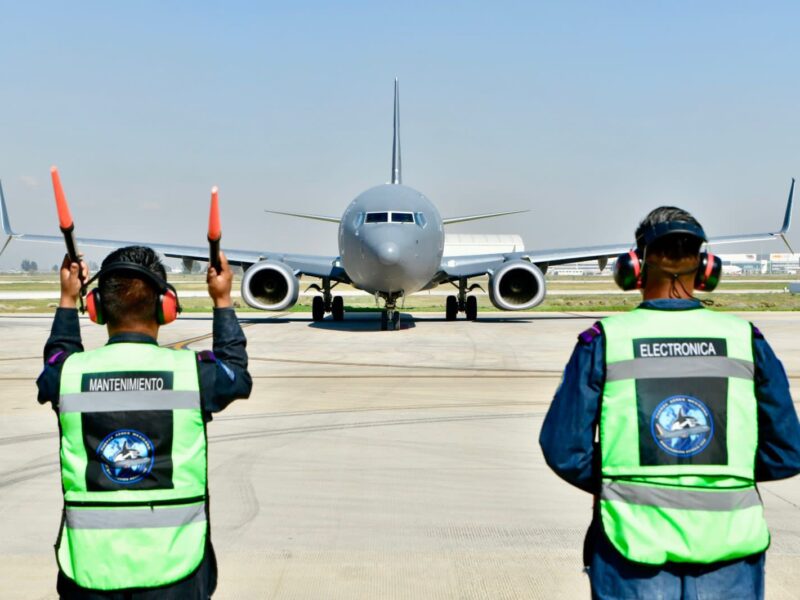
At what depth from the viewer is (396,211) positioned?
21.6 meters

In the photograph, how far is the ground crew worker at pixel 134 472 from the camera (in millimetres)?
2771

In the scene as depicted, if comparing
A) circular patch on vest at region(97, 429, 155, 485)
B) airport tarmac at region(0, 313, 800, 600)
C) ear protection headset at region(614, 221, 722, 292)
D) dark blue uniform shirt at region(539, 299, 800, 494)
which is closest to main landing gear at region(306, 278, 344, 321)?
airport tarmac at region(0, 313, 800, 600)

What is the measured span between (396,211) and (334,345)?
4.48 meters

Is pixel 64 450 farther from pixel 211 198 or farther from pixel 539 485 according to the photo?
pixel 539 485

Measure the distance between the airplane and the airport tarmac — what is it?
828cm

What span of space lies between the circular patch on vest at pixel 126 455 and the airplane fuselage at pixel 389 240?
58.5 feet

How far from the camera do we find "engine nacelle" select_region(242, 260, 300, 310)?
2419 cm

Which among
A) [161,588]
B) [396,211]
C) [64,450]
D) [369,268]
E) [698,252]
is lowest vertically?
[161,588]

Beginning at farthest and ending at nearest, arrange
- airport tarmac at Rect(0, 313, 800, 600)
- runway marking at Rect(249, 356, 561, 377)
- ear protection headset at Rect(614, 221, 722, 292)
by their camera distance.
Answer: runway marking at Rect(249, 356, 561, 377), airport tarmac at Rect(0, 313, 800, 600), ear protection headset at Rect(614, 221, 722, 292)

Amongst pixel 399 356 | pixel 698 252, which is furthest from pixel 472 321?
pixel 698 252

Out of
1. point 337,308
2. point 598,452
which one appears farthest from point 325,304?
point 598,452

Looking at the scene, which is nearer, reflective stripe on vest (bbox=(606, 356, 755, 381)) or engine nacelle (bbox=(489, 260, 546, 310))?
reflective stripe on vest (bbox=(606, 356, 755, 381))

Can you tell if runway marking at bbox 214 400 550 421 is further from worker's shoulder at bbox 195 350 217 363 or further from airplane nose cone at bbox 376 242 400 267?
airplane nose cone at bbox 376 242 400 267

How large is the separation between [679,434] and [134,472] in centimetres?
179
